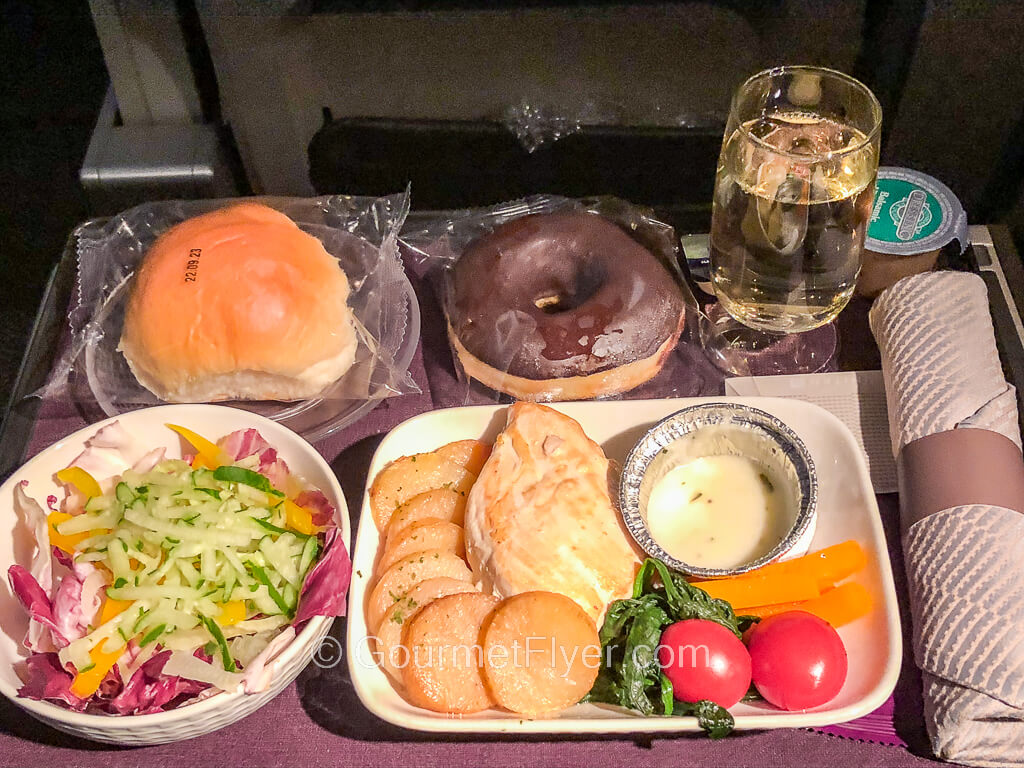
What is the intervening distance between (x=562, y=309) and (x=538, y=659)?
72 cm

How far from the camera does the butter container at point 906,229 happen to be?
1573 millimetres

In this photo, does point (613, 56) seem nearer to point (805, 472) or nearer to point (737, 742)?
A: point (805, 472)

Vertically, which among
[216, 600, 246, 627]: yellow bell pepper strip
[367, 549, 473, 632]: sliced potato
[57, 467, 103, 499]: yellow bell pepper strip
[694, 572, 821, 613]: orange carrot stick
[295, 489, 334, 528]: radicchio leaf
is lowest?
[694, 572, 821, 613]: orange carrot stick

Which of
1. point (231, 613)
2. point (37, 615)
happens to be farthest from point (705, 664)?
point (37, 615)

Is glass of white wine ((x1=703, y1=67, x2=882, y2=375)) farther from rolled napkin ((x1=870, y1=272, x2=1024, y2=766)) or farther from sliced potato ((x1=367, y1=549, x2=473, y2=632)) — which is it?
sliced potato ((x1=367, y1=549, x2=473, y2=632))

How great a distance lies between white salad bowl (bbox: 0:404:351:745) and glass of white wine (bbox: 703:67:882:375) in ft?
2.59

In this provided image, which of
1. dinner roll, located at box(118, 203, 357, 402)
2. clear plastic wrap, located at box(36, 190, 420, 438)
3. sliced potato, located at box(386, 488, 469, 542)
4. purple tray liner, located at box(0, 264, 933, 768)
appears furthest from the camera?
clear plastic wrap, located at box(36, 190, 420, 438)

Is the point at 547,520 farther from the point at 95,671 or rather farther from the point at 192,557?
the point at 95,671

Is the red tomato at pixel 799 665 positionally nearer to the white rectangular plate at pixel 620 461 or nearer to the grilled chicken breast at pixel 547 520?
the white rectangular plate at pixel 620 461

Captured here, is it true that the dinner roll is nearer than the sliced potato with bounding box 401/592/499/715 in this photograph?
No

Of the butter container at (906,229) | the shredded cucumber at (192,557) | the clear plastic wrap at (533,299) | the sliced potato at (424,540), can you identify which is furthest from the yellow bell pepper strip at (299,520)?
the butter container at (906,229)

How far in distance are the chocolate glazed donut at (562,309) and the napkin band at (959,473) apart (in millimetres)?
460

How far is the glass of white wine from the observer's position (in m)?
1.35

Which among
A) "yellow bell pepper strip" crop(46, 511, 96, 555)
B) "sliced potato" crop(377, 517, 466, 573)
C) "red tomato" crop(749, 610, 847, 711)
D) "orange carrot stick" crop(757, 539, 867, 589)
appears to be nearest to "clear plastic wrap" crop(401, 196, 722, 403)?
"sliced potato" crop(377, 517, 466, 573)
